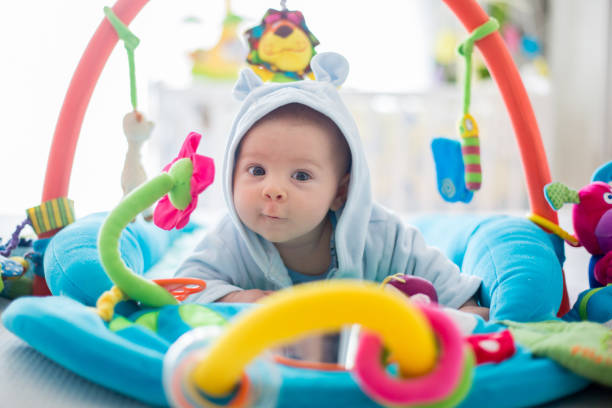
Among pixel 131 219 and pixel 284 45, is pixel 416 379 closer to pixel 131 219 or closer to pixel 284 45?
pixel 131 219

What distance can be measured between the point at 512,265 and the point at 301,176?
34 cm

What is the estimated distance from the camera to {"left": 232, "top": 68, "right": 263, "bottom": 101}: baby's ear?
3.12 ft

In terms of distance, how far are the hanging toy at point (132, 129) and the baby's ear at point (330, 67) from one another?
30cm

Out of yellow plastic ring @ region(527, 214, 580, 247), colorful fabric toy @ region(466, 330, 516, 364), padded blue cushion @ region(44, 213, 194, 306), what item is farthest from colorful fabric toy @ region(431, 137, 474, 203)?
padded blue cushion @ region(44, 213, 194, 306)

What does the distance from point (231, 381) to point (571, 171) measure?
2983 mm

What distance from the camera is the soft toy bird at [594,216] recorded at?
2.89 feet

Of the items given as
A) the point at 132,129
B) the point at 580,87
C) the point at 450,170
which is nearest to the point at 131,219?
the point at 132,129

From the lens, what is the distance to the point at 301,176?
2.82 feet

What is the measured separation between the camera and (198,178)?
72cm

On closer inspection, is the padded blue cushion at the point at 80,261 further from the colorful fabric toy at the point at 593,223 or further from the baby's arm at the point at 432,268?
the colorful fabric toy at the point at 593,223

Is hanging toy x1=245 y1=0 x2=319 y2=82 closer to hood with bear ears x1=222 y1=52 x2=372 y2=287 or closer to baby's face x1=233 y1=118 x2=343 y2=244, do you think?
hood with bear ears x1=222 y1=52 x2=372 y2=287

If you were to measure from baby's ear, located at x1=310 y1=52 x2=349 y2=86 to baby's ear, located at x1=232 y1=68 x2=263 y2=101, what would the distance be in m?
0.10

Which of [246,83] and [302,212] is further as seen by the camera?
[246,83]

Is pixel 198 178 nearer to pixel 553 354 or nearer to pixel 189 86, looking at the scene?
pixel 553 354
